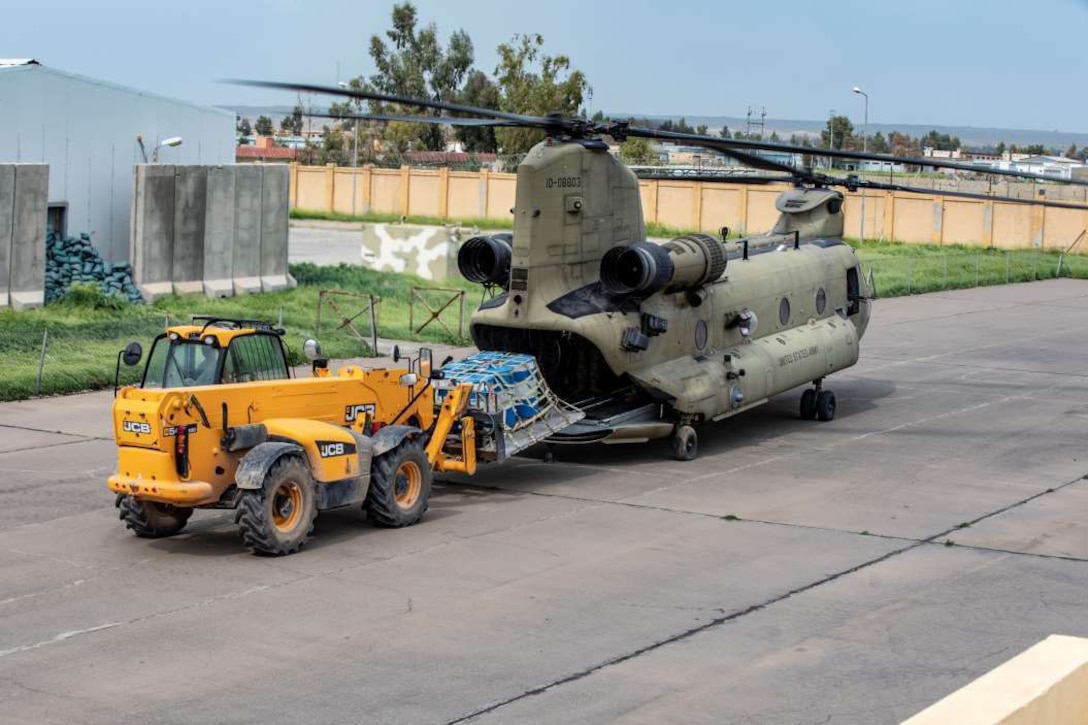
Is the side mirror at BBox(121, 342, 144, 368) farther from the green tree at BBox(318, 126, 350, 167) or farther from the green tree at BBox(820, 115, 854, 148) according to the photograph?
the green tree at BBox(820, 115, 854, 148)

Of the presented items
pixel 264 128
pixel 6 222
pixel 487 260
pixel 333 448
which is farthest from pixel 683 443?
pixel 264 128

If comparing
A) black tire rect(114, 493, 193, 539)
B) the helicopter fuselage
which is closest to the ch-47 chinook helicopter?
the helicopter fuselage

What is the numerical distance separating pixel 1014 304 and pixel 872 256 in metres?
12.4

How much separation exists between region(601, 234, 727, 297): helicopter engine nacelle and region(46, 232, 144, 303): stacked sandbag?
15.8m

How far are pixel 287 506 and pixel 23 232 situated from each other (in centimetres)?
1748

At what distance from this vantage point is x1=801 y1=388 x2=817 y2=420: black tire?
79.7 feet

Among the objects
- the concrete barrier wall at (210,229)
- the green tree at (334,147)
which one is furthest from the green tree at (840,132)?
the concrete barrier wall at (210,229)

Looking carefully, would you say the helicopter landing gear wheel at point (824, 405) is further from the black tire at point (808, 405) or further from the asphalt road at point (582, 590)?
the asphalt road at point (582, 590)

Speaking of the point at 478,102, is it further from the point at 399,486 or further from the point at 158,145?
the point at 399,486

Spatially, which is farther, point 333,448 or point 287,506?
point 333,448

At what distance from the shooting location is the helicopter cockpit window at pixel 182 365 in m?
15.6

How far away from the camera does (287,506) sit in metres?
15.5

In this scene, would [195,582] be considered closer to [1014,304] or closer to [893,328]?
[893,328]

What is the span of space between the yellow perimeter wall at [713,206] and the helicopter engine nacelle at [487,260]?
42026 millimetres
